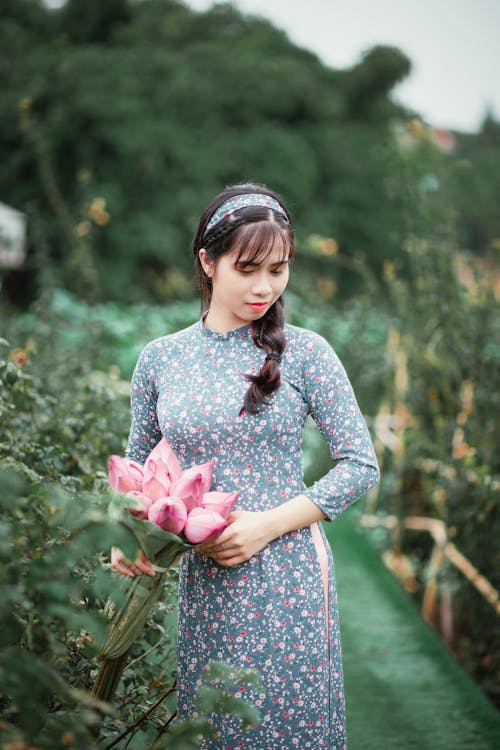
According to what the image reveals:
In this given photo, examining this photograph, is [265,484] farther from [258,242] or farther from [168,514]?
[258,242]

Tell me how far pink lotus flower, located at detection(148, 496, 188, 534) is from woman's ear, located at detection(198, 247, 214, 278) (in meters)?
0.58

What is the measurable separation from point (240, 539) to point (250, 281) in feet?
1.69

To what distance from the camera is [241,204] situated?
5.49ft

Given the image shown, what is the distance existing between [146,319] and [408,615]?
A: 3.10 m

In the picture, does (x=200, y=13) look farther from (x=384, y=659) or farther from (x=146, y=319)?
(x=384, y=659)

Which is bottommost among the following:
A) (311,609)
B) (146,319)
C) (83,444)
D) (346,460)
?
(146,319)

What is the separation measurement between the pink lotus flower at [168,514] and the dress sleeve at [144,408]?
474 mm

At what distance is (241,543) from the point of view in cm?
152

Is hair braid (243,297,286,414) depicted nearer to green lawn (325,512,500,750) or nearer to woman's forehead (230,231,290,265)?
woman's forehead (230,231,290,265)

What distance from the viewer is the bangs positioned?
160 centimetres

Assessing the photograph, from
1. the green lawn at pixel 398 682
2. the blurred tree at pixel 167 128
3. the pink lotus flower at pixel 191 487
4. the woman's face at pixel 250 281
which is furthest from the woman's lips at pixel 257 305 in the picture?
the blurred tree at pixel 167 128

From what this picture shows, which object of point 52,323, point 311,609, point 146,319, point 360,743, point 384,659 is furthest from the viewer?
point 146,319

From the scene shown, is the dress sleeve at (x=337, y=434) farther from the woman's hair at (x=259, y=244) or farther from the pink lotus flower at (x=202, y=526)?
the pink lotus flower at (x=202, y=526)

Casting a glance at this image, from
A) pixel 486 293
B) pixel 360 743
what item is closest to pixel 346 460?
pixel 360 743
